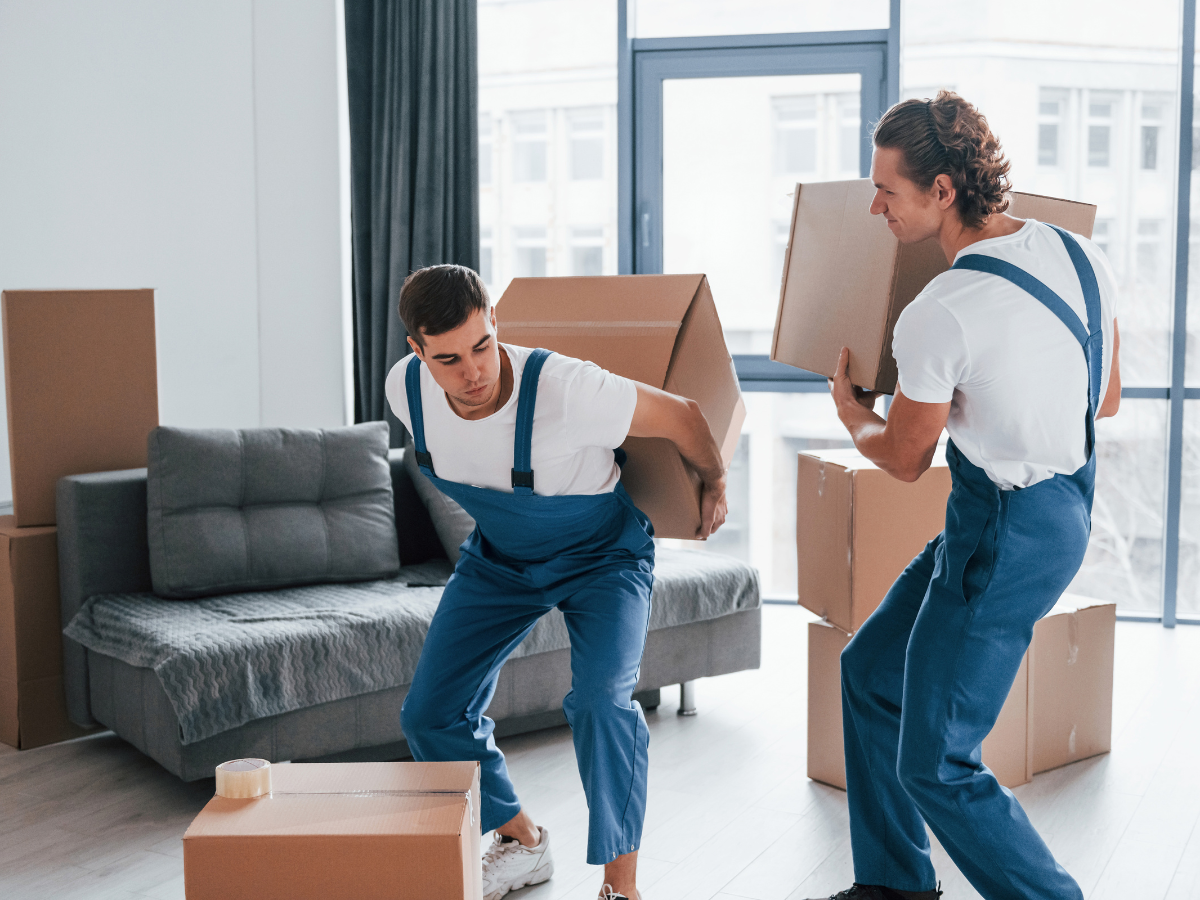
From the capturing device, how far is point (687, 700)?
9.82 feet

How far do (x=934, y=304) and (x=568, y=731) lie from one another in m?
1.77

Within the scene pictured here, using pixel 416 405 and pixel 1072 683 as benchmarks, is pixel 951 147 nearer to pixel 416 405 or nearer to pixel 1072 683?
pixel 416 405

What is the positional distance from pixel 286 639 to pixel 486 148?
2551mm

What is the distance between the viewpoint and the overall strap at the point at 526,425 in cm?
174

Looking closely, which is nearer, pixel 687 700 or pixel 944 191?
pixel 944 191

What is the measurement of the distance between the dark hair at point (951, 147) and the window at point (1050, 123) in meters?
2.78

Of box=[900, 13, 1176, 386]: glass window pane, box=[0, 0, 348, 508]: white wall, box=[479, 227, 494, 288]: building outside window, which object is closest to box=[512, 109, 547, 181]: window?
box=[479, 227, 494, 288]: building outside window

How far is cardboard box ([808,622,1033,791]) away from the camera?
7.98ft

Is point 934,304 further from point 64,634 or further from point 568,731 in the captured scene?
point 64,634

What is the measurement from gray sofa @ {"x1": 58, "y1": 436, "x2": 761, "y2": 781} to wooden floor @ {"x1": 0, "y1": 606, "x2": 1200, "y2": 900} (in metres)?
0.12

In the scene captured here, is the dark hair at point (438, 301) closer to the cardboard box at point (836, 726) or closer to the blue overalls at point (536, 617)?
the blue overalls at point (536, 617)

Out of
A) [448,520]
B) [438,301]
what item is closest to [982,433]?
[438,301]

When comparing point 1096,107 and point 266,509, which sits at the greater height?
point 1096,107

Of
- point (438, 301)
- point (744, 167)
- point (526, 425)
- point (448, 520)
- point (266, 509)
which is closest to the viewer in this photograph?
point (438, 301)
